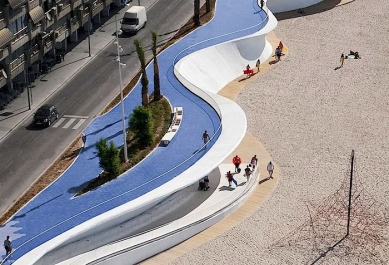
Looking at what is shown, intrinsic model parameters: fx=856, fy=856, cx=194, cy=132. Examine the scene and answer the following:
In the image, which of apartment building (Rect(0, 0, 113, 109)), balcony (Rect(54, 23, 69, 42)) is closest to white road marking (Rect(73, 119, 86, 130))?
apartment building (Rect(0, 0, 113, 109))

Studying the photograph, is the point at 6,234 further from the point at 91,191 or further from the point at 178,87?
the point at 178,87

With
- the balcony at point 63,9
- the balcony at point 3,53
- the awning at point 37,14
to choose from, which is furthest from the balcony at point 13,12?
the balcony at point 63,9

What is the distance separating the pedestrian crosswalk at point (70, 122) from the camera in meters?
70.2

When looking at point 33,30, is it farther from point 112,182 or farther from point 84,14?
point 112,182

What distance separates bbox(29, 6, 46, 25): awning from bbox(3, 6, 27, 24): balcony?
1.07m

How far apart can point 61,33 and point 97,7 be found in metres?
8.55

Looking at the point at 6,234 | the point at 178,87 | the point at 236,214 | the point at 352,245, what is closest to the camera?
the point at 6,234

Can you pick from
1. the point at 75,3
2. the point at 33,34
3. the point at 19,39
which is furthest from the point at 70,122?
the point at 75,3

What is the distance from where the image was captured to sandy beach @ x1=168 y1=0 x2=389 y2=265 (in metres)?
55.4

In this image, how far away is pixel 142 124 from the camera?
62.3 meters

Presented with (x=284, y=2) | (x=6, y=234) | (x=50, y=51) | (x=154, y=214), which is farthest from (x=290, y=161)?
(x=284, y=2)

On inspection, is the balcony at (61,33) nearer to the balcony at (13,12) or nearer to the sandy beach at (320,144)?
the balcony at (13,12)

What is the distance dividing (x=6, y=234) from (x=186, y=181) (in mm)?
12051

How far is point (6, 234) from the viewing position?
52.0m
